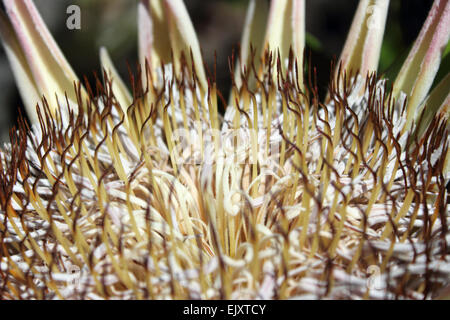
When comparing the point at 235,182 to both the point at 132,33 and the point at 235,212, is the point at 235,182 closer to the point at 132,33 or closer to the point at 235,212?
the point at 235,212

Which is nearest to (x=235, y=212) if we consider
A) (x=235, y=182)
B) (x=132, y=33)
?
(x=235, y=182)

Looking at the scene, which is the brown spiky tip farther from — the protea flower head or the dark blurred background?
the dark blurred background

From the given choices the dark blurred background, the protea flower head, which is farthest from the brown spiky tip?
the dark blurred background

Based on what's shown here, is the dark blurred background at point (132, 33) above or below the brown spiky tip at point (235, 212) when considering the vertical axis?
above

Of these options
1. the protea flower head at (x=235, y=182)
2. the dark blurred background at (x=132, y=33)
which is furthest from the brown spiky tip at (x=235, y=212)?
the dark blurred background at (x=132, y=33)

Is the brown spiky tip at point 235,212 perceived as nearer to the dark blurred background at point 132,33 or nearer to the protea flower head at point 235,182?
the protea flower head at point 235,182
